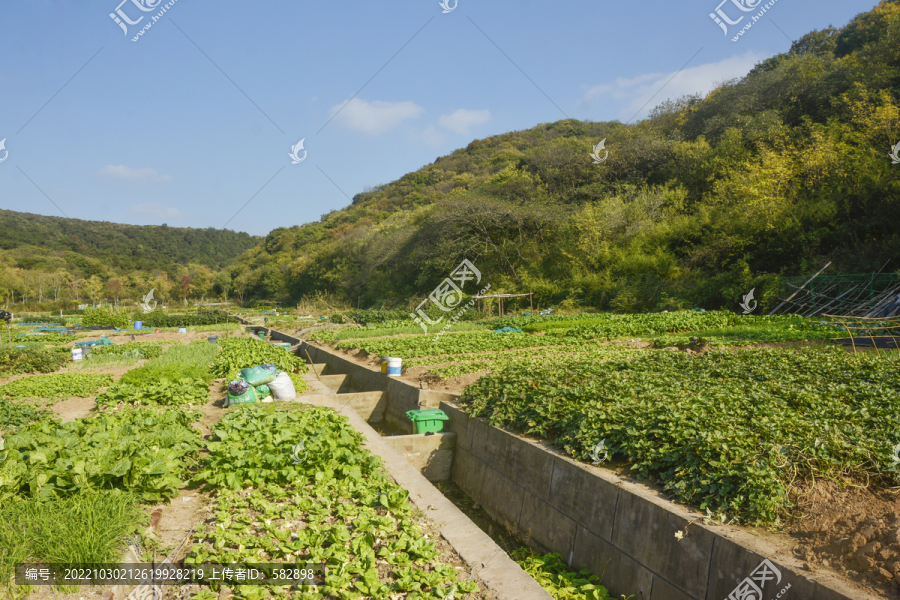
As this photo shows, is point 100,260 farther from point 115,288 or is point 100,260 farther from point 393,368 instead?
point 393,368

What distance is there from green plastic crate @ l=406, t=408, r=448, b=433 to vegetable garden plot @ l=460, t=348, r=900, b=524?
21.4 inches

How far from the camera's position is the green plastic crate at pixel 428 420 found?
810 cm

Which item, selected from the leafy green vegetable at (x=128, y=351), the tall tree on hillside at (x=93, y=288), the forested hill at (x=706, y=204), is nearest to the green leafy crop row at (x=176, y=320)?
the forested hill at (x=706, y=204)

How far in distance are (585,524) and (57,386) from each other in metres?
9.74

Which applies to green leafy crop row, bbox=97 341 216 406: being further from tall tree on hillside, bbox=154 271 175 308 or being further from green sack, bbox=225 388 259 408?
tall tree on hillside, bbox=154 271 175 308

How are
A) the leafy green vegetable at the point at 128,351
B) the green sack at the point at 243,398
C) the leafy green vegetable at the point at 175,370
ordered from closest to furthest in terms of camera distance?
the green sack at the point at 243,398
the leafy green vegetable at the point at 175,370
the leafy green vegetable at the point at 128,351

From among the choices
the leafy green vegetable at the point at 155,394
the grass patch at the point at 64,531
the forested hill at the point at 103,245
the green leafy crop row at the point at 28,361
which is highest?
the forested hill at the point at 103,245

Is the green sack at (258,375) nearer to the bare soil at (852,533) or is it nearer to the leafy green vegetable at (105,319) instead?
the bare soil at (852,533)

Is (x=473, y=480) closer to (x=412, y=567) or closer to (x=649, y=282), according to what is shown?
(x=412, y=567)

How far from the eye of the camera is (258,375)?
30.1 feet

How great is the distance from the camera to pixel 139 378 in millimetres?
9195

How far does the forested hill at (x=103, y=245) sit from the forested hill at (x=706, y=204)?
4251cm

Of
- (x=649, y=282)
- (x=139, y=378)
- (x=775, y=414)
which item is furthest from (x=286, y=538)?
(x=649, y=282)

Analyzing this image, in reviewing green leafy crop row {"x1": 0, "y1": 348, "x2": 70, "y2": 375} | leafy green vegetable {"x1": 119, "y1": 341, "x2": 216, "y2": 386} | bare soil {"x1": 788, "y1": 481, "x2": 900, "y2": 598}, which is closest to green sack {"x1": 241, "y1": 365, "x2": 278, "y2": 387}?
leafy green vegetable {"x1": 119, "y1": 341, "x2": 216, "y2": 386}
